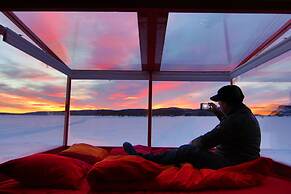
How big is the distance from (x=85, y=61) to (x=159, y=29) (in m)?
1.59

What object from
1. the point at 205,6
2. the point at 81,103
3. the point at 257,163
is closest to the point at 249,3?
the point at 205,6

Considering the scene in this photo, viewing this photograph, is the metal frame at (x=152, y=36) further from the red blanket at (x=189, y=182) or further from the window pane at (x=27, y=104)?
the red blanket at (x=189, y=182)

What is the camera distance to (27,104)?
3186 mm

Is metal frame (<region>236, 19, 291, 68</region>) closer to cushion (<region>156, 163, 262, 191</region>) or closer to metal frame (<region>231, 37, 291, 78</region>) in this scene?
metal frame (<region>231, 37, 291, 78</region>)

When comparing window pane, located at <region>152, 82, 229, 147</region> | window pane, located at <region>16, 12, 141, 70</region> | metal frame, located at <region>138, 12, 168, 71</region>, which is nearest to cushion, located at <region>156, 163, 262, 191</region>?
metal frame, located at <region>138, 12, 168, 71</region>

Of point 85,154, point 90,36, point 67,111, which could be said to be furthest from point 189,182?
point 67,111

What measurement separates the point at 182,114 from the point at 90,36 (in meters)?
2.26

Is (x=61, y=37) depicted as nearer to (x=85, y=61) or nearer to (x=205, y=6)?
(x=85, y=61)

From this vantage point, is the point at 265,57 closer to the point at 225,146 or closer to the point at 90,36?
the point at 225,146

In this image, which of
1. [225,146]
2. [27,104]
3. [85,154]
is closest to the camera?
[225,146]

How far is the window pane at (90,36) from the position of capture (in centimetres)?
263

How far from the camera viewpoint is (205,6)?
157 centimetres

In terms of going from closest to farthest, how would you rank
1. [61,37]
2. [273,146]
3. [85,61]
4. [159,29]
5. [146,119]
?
[159,29] < [61,37] < [273,146] < [85,61] < [146,119]

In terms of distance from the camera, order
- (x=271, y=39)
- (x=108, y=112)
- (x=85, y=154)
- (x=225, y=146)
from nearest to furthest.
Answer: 1. (x=225, y=146)
2. (x=85, y=154)
3. (x=271, y=39)
4. (x=108, y=112)
